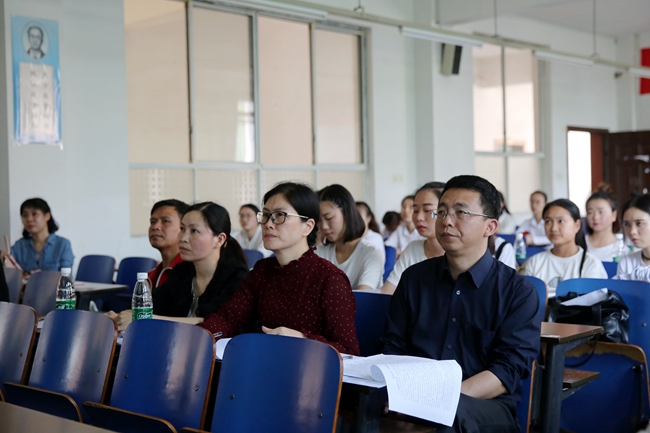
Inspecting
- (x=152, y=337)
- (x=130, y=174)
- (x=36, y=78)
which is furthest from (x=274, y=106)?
(x=152, y=337)

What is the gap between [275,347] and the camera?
1981mm

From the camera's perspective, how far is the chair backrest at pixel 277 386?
1853 mm

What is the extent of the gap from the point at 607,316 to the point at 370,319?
1.08 meters

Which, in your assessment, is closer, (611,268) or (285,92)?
(611,268)

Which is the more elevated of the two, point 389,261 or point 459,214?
point 459,214

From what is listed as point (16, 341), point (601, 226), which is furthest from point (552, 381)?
point (601, 226)

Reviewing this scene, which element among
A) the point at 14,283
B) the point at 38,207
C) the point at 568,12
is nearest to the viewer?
the point at 14,283

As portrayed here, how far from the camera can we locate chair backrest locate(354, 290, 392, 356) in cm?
287

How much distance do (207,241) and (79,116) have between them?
425cm

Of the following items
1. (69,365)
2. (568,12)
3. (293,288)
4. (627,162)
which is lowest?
(69,365)

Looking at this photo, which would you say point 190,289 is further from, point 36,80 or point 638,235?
point 36,80

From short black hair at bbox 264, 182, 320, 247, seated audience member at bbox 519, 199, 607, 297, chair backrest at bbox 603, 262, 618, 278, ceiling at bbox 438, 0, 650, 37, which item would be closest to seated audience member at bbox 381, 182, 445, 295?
seated audience member at bbox 519, 199, 607, 297

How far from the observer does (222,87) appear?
817cm

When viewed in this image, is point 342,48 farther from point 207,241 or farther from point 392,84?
point 207,241
